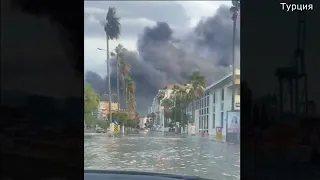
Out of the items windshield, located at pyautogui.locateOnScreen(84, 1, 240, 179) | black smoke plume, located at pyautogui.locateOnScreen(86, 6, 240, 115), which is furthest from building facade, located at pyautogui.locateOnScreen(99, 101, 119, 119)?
black smoke plume, located at pyautogui.locateOnScreen(86, 6, 240, 115)

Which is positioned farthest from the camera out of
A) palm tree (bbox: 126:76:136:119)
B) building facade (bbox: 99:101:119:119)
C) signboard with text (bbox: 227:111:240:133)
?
palm tree (bbox: 126:76:136:119)

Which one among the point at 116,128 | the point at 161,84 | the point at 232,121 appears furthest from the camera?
the point at 161,84

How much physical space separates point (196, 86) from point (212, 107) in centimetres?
16

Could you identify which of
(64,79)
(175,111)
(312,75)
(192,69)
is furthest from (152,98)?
(312,75)

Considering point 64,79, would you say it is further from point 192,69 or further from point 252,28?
point 192,69

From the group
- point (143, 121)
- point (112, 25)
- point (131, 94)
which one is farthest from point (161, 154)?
point (112, 25)

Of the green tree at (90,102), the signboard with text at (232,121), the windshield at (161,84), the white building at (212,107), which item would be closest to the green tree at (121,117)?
the windshield at (161,84)

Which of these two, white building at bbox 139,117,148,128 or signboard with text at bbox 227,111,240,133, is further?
white building at bbox 139,117,148,128

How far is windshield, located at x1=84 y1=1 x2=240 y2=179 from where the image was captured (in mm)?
1871

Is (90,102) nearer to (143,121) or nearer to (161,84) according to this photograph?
(143,121)

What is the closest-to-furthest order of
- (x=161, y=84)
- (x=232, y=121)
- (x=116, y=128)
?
(x=232, y=121)
(x=116, y=128)
(x=161, y=84)

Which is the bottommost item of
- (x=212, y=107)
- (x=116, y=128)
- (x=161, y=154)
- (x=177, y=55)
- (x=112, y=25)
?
(x=161, y=154)

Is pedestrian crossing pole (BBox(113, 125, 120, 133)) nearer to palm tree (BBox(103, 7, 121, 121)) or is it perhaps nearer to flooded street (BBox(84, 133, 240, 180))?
flooded street (BBox(84, 133, 240, 180))

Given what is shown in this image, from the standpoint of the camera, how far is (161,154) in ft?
6.36
